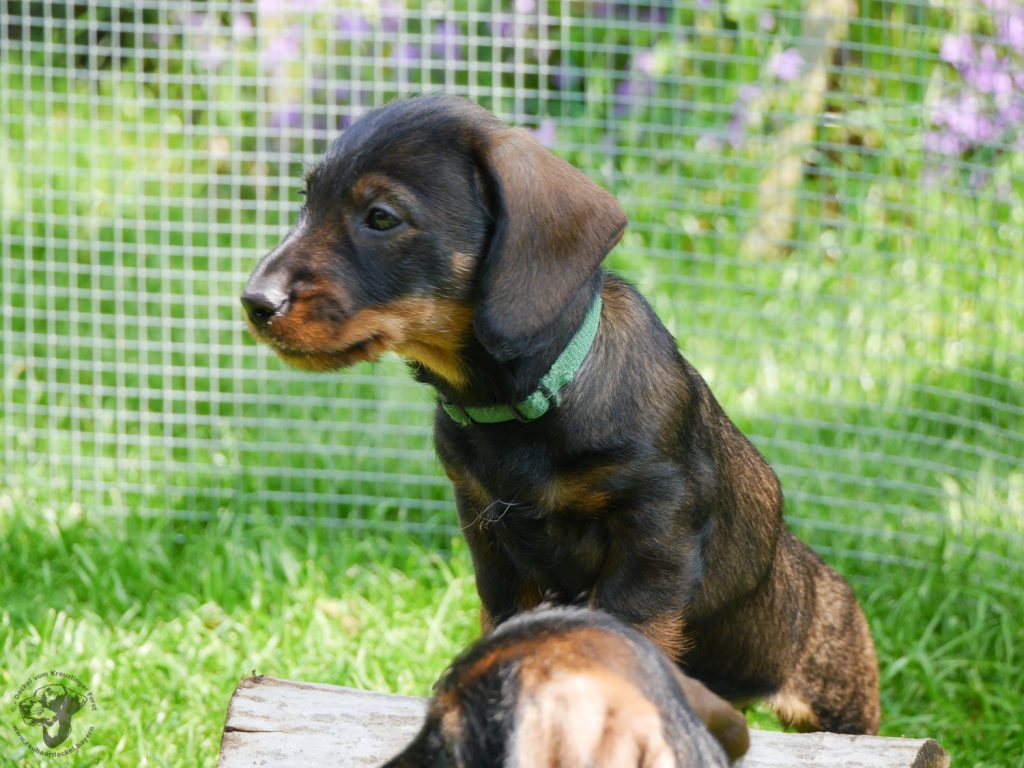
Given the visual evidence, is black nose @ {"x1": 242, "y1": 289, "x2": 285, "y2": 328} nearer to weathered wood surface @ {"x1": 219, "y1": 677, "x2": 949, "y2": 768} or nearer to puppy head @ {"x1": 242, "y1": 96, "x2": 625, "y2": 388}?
puppy head @ {"x1": 242, "y1": 96, "x2": 625, "y2": 388}

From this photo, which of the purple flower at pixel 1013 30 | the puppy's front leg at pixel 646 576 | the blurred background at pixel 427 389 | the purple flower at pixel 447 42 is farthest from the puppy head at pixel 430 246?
the purple flower at pixel 1013 30

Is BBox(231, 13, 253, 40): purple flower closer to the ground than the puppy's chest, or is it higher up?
higher up

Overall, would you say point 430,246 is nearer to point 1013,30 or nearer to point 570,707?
point 570,707

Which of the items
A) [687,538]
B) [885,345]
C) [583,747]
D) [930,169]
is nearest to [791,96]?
[930,169]

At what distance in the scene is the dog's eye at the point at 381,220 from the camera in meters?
3.15

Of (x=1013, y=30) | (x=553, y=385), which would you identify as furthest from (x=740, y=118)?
(x=553, y=385)

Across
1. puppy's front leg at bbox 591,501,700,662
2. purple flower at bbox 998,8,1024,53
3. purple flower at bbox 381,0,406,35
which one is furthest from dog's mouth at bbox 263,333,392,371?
purple flower at bbox 381,0,406,35

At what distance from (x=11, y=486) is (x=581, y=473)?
3404 millimetres

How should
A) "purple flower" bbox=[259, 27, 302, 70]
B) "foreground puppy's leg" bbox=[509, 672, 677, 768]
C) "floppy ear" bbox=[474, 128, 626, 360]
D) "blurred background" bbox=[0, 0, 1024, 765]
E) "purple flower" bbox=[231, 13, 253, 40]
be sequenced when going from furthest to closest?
"purple flower" bbox=[259, 27, 302, 70]
"purple flower" bbox=[231, 13, 253, 40]
"blurred background" bbox=[0, 0, 1024, 765]
"floppy ear" bbox=[474, 128, 626, 360]
"foreground puppy's leg" bbox=[509, 672, 677, 768]

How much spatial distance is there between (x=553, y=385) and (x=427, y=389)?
9.63 ft

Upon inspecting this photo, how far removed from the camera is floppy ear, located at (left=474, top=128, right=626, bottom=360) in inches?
120

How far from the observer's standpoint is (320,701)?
3320mm

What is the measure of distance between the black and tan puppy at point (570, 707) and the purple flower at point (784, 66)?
478cm

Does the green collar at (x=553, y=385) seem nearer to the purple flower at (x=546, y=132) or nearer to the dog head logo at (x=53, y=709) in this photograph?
the dog head logo at (x=53, y=709)
